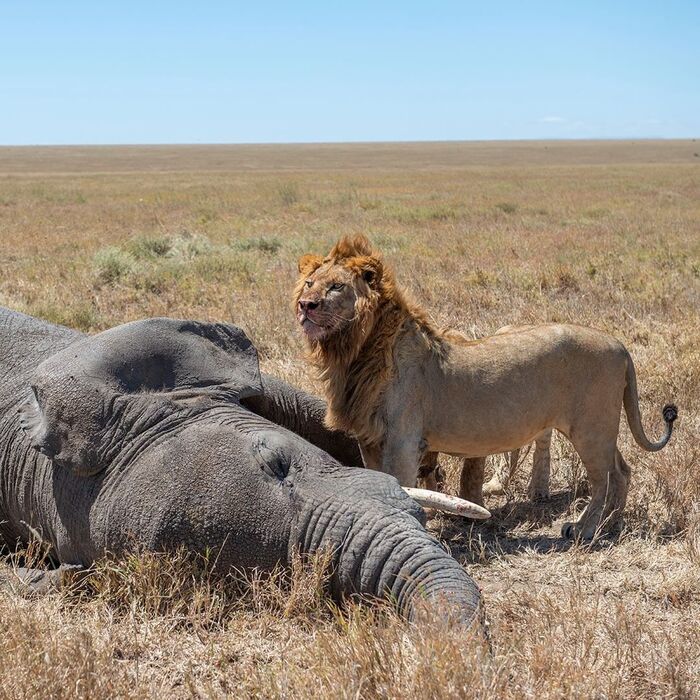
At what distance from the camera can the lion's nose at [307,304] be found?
4.83 m

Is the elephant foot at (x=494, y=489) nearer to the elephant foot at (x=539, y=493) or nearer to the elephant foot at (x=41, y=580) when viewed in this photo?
the elephant foot at (x=539, y=493)

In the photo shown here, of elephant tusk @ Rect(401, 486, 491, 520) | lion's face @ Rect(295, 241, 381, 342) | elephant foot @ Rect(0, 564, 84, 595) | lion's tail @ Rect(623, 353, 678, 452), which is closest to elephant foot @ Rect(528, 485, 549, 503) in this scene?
lion's tail @ Rect(623, 353, 678, 452)

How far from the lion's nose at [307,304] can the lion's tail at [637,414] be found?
200 centimetres

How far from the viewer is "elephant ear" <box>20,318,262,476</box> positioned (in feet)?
13.7

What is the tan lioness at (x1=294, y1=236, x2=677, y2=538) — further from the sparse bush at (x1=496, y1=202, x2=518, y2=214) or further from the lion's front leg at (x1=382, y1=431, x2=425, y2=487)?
the sparse bush at (x1=496, y1=202, x2=518, y2=214)

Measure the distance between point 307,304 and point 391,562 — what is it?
171cm

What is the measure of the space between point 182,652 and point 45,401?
4.42 feet

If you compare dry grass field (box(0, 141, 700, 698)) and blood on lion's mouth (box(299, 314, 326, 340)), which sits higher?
blood on lion's mouth (box(299, 314, 326, 340))

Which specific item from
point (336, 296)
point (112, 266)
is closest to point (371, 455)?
point (336, 296)

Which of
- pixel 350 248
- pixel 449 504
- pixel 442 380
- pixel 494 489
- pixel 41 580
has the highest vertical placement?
pixel 350 248

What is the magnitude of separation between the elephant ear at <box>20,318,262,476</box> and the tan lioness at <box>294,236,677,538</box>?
0.59 meters

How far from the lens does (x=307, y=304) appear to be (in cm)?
484

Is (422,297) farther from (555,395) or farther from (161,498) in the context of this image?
(161,498)

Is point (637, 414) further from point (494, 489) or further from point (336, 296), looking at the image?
point (336, 296)
